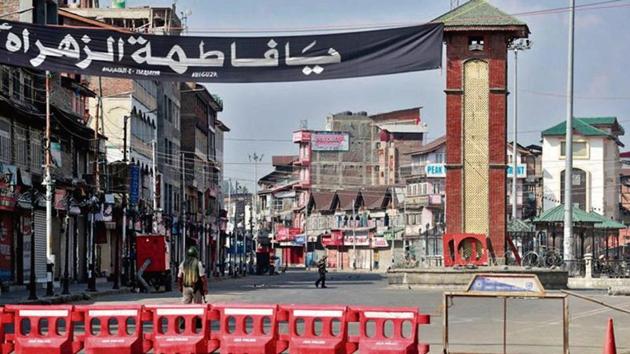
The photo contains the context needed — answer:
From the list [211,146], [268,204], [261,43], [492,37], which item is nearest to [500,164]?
[492,37]

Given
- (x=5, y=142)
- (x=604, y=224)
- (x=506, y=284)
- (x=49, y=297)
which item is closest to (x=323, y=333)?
(x=506, y=284)

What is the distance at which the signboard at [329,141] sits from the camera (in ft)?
507

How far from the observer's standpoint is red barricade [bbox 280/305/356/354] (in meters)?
17.9

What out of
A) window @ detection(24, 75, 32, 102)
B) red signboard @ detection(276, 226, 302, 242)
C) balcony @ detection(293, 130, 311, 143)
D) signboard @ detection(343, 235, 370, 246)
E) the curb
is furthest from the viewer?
red signboard @ detection(276, 226, 302, 242)

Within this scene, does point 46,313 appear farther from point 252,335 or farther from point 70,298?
point 70,298

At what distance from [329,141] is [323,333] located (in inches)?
5386

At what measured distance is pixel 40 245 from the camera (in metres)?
58.0

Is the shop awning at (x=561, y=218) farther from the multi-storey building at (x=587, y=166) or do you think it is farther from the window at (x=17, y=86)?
the multi-storey building at (x=587, y=166)

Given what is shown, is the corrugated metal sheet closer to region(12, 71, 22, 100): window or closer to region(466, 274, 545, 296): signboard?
region(12, 71, 22, 100): window

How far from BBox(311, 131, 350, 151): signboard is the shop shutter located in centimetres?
9672

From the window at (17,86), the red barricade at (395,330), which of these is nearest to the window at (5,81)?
the window at (17,86)

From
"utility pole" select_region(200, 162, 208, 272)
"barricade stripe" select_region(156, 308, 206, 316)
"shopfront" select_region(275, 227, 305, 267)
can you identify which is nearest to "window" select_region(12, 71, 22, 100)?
"barricade stripe" select_region(156, 308, 206, 316)

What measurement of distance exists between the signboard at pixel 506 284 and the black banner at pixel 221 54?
511 cm

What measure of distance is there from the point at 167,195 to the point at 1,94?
45.2m
